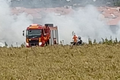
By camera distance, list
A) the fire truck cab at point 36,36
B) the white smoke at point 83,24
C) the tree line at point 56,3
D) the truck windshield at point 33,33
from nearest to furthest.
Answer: the fire truck cab at point 36,36
the truck windshield at point 33,33
the white smoke at point 83,24
the tree line at point 56,3

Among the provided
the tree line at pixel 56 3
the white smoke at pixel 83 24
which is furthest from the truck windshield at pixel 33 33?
the tree line at pixel 56 3

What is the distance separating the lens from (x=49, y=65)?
59.9 feet

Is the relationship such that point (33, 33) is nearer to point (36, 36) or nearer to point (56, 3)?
point (36, 36)

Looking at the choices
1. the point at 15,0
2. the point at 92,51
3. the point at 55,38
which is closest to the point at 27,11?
the point at 15,0

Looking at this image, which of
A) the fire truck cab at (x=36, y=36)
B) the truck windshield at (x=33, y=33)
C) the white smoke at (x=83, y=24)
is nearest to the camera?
the fire truck cab at (x=36, y=36)

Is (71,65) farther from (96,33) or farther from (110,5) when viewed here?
(110,5)

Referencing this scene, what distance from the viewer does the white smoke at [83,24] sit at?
209 feet

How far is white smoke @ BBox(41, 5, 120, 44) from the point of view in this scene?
6362 centimetres

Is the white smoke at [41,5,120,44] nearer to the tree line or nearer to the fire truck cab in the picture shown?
the tree line

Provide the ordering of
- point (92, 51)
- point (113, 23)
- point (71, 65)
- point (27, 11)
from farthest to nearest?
1. point (113, 23)
2. point (27, 11)
3. point (92, 51)
4. point (71, 65)

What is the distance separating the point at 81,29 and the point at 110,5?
11.4 m

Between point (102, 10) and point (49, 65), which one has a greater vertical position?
point (102, 10)

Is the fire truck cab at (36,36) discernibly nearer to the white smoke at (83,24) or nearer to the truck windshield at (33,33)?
the truck windshield at (33,33)

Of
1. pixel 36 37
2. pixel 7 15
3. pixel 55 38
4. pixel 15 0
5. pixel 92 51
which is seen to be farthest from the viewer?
pixel 15 0
